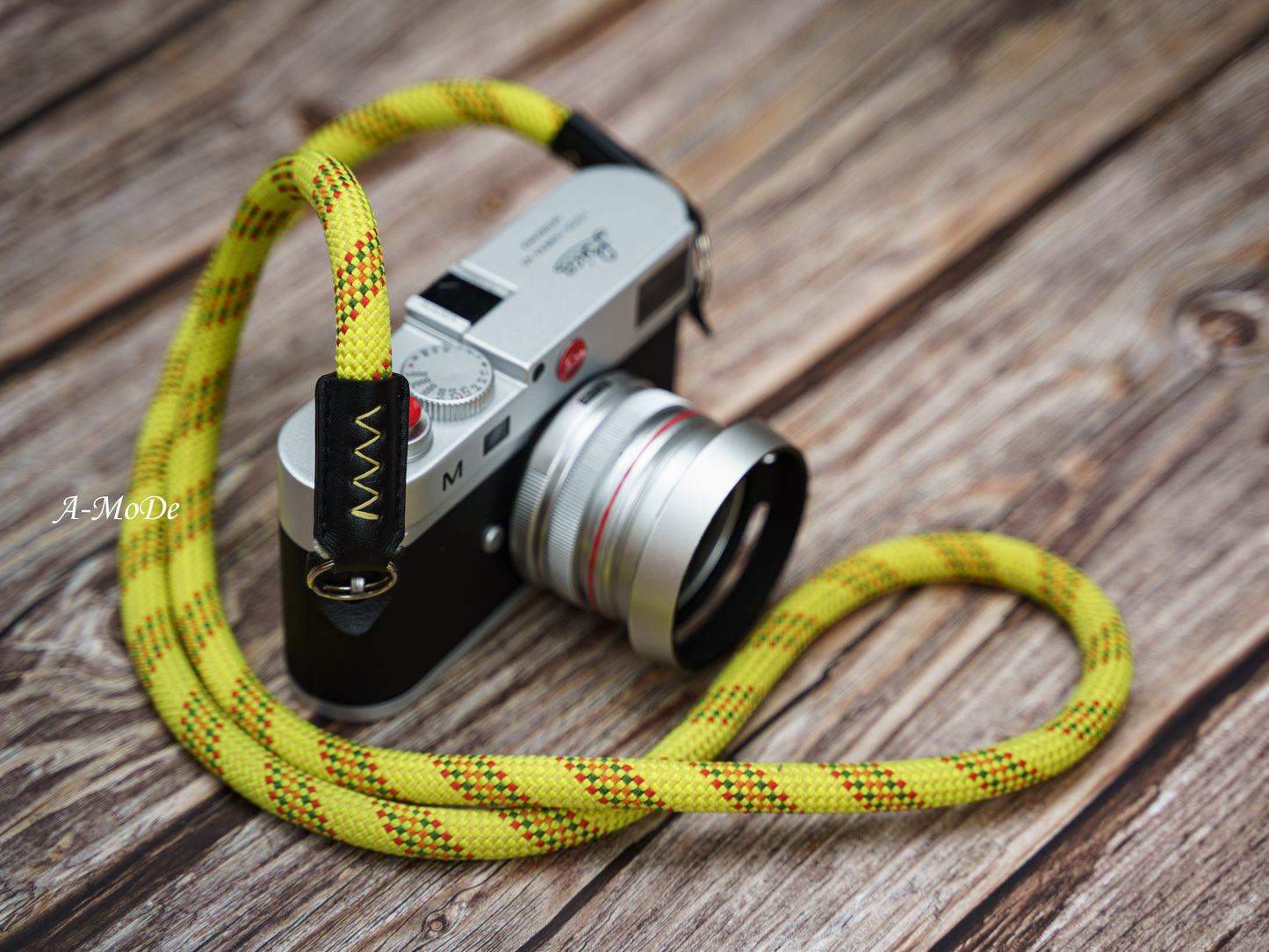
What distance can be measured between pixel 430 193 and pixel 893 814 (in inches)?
28.2

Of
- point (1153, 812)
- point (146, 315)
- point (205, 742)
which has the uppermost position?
point (146, 315)

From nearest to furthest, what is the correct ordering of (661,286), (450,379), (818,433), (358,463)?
(358,463) < (450,379) < (661,286) < (818,433)

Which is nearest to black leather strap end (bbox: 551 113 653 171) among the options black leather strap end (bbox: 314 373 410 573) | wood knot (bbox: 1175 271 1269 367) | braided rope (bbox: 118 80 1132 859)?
braided rope (bbox: 118 80 1132 859)

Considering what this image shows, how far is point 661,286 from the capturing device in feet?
3.06

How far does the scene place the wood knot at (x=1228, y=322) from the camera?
1.16 metres

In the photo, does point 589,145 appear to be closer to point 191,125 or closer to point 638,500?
point 638,500

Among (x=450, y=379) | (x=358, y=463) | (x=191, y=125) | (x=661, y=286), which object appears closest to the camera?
(x=358, y=463)

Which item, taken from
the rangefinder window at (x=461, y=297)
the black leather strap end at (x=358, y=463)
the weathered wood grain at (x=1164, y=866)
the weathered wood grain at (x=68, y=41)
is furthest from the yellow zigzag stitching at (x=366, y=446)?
the weathered wood grain at (x=68, y=41)

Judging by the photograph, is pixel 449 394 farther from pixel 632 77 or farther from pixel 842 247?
pixel 632 77

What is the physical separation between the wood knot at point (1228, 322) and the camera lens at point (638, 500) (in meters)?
0.46

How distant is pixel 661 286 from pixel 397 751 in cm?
36

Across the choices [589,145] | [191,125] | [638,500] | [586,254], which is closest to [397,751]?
[638,500]

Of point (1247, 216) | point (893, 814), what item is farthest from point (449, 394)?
point (1247, 216)

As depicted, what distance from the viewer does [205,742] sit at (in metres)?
0.86
